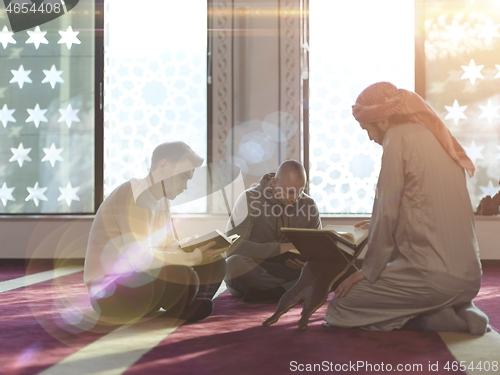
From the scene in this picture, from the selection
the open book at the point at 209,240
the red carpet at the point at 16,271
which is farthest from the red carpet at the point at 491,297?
the red carpet at the point at 16,271

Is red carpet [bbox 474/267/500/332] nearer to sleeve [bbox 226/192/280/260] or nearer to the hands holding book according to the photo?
sleeve [bbox 226/192/280/260]

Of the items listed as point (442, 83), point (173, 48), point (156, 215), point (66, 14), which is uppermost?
point (66, 14)

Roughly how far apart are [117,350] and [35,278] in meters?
2.63

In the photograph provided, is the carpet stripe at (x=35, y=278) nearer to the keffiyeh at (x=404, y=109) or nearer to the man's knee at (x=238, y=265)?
the man's knee at (x=238, y=265)

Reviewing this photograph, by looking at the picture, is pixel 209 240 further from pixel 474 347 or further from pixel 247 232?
pixel 474 347

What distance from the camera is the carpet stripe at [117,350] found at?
72.1 inches

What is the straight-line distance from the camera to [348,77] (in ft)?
18.3

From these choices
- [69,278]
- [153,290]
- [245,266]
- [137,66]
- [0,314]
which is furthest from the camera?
[137,66]

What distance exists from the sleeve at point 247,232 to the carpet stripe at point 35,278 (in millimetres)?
1688

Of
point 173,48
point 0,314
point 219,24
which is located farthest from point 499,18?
point 0,314

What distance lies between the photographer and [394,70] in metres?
5.53

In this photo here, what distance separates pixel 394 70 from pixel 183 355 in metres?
4.34

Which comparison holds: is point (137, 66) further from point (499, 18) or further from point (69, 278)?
point (499, 18)

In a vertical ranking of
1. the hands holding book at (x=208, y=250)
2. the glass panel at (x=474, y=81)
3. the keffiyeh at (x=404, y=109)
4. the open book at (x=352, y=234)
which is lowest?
the hands holding book at (x=208, y=250)
